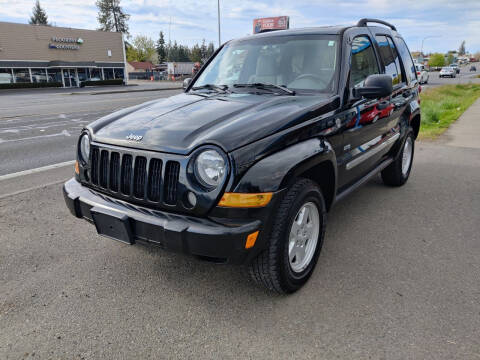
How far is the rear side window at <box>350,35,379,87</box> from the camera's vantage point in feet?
11.2

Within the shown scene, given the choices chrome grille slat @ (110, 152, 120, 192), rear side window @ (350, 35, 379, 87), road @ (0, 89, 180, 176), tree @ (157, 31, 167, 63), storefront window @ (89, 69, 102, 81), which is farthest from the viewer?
tree @ (157, 31, 167, 63)

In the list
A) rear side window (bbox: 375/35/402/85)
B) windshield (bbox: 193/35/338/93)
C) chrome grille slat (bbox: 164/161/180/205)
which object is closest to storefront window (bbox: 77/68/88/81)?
windshield (bbox: 193/35/338/93)

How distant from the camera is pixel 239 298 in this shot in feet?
8.70

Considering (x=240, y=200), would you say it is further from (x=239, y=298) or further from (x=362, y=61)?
(x=362, y=61)

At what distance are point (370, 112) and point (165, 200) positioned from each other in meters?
2.29

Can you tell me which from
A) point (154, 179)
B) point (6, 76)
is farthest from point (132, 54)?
point (154, 179)

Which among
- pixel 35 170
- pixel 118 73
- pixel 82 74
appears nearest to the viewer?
pixel 35 170

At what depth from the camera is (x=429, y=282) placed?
2818 millimetres

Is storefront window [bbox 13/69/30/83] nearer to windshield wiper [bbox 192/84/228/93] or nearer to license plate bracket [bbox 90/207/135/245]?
windshield wiper [bbox 192/84/228/93]

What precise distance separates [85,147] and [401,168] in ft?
13.0

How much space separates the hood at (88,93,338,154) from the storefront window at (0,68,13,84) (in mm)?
43161

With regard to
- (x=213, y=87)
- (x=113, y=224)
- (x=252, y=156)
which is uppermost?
(x=213, y=87)

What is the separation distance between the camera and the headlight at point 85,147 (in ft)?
9.46

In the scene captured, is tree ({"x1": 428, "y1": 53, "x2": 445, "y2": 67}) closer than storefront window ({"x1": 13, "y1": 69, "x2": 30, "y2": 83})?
No
